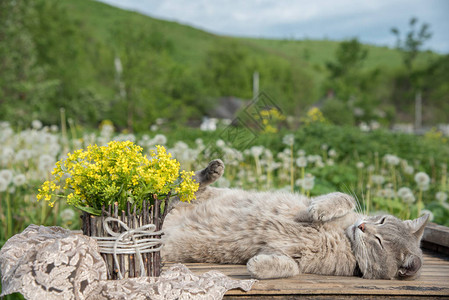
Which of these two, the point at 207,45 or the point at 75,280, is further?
the point at 207,45

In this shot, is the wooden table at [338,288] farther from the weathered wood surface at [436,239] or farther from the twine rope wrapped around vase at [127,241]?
the weathered wood surface at [436,239]

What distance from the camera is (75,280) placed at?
6.05 feet

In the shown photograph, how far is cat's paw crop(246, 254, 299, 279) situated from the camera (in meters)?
2.20

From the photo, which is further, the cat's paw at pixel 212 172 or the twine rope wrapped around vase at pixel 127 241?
the cat's paw at pixel 212 172

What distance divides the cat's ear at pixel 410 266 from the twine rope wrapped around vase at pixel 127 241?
4.94ft

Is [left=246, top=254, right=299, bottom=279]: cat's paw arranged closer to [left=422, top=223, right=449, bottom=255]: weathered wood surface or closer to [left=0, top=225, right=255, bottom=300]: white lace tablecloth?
[left=0, top=225, right=255, bottom=300]: white lace tablecloth

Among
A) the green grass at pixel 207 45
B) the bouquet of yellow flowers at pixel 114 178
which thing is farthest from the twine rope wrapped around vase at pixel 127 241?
the green grass at pixel 207 45

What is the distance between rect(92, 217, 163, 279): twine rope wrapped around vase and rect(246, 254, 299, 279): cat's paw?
579 mm

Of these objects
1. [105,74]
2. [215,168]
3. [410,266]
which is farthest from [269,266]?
[105,74]

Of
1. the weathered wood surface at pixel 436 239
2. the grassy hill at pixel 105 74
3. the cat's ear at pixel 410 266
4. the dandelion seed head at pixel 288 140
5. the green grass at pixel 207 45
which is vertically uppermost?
the green grass at pixel 207 45

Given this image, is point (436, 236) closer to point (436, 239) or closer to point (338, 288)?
point (436, 239)

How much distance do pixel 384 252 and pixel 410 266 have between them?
162 mm

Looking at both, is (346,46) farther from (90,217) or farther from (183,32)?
(183,32)

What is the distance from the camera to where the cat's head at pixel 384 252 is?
240cm
